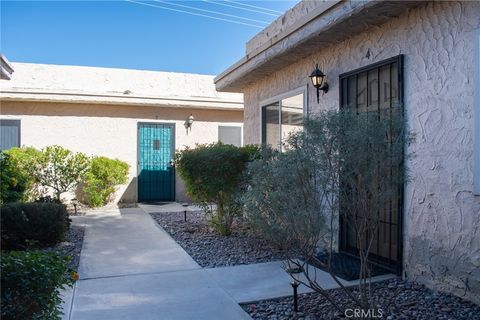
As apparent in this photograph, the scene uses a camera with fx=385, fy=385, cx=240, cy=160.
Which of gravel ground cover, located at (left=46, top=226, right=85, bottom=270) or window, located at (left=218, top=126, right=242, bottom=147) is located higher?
window, located at (left=218, top=126, right=242, bottom=147)

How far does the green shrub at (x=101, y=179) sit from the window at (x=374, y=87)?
700 cm

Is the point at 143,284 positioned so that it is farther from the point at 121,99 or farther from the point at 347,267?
the point at 121,99

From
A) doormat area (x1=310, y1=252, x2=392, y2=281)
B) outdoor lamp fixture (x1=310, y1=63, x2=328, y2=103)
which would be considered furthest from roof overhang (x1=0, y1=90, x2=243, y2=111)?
doormat area (x1=310, y1=252, x2=392, y2=281)

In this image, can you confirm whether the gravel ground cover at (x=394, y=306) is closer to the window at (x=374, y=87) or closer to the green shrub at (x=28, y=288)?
the green shrub at (x=28, y=288)

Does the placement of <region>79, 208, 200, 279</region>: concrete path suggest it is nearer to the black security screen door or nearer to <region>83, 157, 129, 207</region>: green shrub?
<region>83, 157, 129, 207</region>: green shrub

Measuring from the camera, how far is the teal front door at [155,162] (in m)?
11.4

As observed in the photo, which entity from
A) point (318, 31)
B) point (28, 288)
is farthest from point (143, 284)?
point (318, 31)

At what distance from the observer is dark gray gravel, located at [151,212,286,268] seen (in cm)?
539

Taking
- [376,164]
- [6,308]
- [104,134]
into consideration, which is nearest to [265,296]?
[376,164]

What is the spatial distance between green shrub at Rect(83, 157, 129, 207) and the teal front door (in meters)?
0.93

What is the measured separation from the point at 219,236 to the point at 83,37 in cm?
765

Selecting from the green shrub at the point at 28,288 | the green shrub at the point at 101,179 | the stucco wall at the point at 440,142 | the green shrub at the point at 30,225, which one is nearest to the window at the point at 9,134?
the green shrub at the point at 101,179

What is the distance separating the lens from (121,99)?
10.8 metres

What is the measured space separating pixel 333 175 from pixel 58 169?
8417mm
